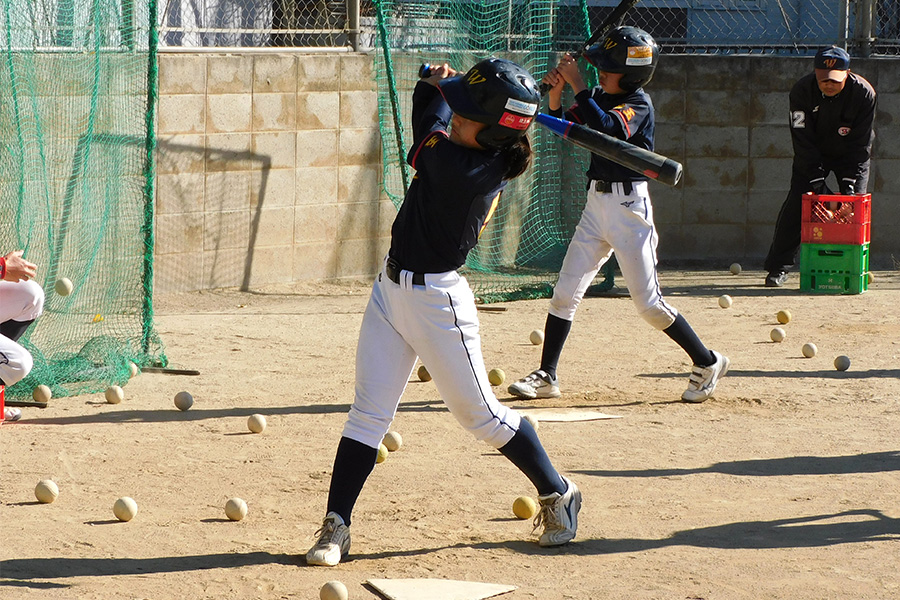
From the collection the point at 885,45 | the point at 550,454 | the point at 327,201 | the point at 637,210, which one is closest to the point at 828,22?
the point at 885,45

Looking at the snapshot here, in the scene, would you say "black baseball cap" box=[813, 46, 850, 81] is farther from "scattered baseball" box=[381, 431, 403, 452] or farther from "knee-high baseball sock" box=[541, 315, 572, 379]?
"scattered baseball" box=[381, 431, 403, 452]

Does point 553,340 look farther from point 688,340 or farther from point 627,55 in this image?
point 627,55

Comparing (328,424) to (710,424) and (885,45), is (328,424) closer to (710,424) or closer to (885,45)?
(710,424)

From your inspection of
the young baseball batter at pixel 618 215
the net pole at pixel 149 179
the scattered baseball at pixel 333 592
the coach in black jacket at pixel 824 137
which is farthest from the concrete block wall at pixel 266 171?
the scattered baseball at pixel 333 592

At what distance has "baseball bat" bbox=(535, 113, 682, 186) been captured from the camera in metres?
5.33

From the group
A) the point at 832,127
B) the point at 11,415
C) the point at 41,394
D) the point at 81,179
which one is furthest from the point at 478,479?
the point at 832,127

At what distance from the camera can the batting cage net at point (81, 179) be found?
24.6ft

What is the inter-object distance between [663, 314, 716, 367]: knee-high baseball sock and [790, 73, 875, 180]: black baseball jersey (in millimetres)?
5152

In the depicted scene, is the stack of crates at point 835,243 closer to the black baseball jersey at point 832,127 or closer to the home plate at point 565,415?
the black baseball jersey at point 832,127

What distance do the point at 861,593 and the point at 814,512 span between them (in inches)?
39.5

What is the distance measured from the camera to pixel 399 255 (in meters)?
4.81

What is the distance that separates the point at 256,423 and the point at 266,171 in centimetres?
495

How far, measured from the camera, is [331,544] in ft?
15.9

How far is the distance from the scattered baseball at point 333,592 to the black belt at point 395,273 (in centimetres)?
117
